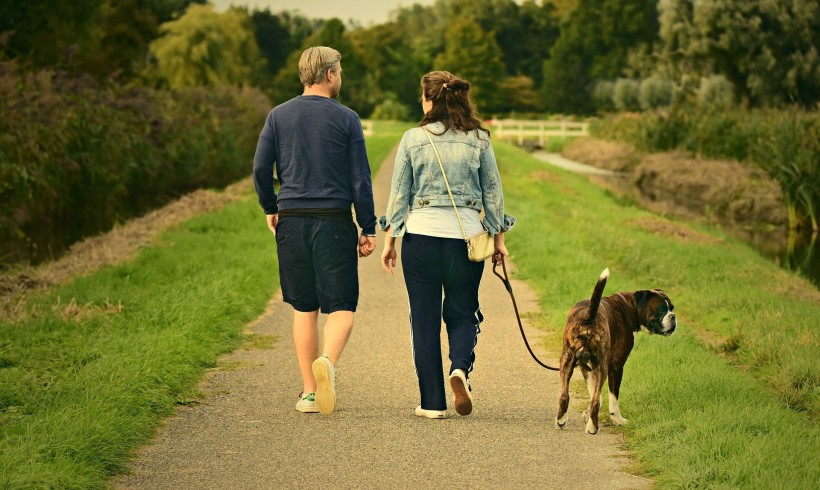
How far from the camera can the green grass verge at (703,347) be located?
5.71 metres

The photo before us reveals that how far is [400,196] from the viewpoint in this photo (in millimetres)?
6680

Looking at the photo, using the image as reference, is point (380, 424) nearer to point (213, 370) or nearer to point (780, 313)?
point (213, 370)

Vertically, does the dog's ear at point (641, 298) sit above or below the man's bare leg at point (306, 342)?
above

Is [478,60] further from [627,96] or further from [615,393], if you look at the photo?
[615,393]

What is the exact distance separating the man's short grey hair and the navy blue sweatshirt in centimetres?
11

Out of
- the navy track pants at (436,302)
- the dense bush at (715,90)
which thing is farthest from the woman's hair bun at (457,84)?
the dense bush at (715,90)

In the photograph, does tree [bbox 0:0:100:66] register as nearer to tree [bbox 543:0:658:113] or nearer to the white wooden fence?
the white wooden fence

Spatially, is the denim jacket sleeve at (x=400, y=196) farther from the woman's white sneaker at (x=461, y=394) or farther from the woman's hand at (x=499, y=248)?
the woman's white sneaker at (x=461, y=394)

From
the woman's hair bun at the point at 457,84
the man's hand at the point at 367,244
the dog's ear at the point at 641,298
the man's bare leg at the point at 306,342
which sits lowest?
the man's bare leg at the point at 306,342

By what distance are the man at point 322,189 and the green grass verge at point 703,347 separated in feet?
5.81

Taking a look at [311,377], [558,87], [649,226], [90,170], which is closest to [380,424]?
[311,377]

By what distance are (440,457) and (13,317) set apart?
5.56m

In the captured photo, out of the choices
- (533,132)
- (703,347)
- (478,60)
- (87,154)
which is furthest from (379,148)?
(478,60)

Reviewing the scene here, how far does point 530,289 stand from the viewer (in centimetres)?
1247
